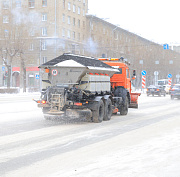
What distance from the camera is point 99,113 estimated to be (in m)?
14.7

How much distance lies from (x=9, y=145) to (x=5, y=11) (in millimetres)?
64893

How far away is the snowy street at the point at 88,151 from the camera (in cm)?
659

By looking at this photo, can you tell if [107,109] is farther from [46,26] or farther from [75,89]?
[46,26]

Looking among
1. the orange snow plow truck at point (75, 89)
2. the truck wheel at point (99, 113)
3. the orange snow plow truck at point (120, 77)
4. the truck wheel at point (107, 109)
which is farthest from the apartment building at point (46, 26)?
the truck wheel at point (99, 113)

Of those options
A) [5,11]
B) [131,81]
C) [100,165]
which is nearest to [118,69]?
[131,81]

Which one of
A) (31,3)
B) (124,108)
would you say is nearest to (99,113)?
(124,108)

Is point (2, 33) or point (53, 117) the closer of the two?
point (53, 117)

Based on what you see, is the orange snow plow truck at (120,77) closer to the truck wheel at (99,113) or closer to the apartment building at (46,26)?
the truck wheel at (99,113)

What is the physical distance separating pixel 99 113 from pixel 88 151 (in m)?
6.28

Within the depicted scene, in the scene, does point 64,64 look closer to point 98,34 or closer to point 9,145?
point 9,145

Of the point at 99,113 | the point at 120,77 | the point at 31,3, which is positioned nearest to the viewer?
the point at 99,113

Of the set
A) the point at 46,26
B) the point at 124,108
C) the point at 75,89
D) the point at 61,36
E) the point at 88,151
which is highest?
the point at 46,26

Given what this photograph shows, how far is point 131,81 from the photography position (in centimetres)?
1966

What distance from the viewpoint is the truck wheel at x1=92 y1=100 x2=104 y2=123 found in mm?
14163
